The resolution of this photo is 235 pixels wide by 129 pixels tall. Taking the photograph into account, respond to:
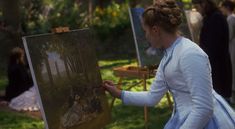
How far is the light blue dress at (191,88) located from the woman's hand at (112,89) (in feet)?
1.07

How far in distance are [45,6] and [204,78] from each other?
1446 centimetres

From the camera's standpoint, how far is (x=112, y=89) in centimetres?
322

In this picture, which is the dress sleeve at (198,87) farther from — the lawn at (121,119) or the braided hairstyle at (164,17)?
the lawn at (121,119)

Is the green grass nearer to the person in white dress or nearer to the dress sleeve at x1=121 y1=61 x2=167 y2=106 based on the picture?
the dress sleeve at x1=121 y1=61 x2=167 y2=106

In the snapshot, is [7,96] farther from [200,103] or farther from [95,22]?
[95,22]

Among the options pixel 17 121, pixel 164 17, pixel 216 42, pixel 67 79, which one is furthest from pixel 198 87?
pixel 17 121

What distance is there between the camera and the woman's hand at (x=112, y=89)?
314 cm

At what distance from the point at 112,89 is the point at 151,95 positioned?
0.36m

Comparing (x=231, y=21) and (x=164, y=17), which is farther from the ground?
(x=164, y=17)

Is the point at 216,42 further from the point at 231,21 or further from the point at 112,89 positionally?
the point at 112,89

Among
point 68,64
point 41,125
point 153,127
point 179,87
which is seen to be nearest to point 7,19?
point 41,125

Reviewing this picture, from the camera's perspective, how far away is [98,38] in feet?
46.4

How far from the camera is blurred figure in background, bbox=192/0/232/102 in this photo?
6.47m

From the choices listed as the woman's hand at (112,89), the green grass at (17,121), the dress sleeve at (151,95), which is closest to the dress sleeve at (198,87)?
the dress sleeve at (151,95)
